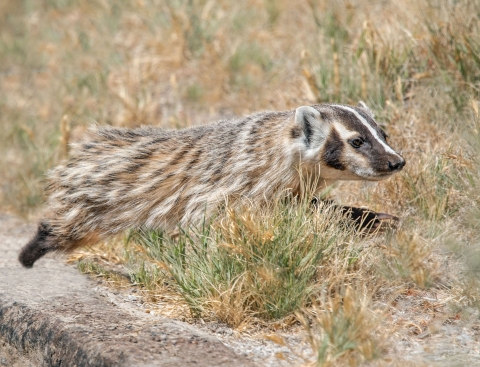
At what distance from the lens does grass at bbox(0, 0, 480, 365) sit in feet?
13.9

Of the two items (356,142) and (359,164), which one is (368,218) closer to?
(359,164)

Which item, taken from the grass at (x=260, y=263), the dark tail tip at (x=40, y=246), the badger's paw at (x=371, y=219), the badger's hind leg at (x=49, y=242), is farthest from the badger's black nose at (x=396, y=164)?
the dark tail tip at (x=40, y=246)

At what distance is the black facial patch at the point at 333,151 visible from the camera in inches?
195

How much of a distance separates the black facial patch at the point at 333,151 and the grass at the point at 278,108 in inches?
20.2

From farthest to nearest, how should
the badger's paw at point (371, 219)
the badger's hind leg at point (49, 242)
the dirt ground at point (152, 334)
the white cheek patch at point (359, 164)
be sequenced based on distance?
the badger's hind leg at point (49, 242), the badger's paw at point (371, 219), the white cheek patch at point (359, 164), the dirt ground at point (152, 334)

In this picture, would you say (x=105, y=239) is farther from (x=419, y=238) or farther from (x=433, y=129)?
(x=433, y=129)

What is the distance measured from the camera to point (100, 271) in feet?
17.6

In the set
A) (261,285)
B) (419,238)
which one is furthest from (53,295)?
(419,238)

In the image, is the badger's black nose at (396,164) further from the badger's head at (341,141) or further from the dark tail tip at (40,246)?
the dark tail tip at (40,246)

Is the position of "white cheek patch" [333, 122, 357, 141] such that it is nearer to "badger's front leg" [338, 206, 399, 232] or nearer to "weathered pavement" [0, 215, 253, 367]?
"badger's front leg" [338, 206, 399, 232]

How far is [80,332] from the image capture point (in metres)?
4.11

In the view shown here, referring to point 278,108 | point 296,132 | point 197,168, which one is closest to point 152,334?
point 197,168

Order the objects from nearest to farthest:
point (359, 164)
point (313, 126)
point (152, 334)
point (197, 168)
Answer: point (152, 334) → point (359, 164) → point (313, 126) → point (197, 168)

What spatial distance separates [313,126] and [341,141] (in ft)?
0.70
